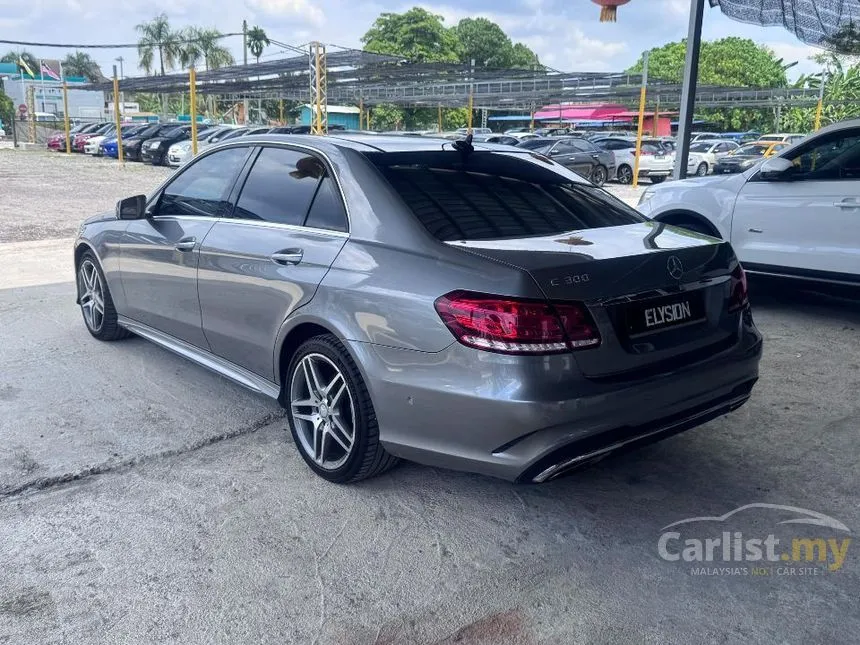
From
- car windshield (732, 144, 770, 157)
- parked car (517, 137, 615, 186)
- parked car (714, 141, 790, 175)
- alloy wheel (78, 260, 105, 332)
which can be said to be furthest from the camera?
car windshield (732, 144, 770, 157)

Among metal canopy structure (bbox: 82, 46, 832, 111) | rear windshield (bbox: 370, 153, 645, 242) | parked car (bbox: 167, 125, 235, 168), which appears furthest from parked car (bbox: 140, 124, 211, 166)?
rear windshield (bbox: 370, 153, 645, 242)

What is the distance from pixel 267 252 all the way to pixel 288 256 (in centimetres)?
19

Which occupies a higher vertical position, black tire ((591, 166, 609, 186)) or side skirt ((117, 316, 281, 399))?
black tire ((591, 166, 609, 186))

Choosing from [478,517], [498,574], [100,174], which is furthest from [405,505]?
[100,174]

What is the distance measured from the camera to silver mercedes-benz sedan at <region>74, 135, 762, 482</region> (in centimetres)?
284

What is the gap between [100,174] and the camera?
945 inches

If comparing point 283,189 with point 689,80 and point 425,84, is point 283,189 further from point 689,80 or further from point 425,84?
point 425,84

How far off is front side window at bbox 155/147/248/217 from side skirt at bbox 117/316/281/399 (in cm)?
76

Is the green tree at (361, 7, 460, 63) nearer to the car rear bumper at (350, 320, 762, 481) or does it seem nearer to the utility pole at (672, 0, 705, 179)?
the utility pole at (672, 0, 705, 179)

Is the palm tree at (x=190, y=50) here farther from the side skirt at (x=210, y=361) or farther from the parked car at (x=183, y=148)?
the side skirt at (x=210, y=361)

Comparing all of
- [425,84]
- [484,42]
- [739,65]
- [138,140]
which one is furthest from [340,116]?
[138,140]

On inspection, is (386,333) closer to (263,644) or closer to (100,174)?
(263,644)

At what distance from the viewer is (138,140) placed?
30.2 meters

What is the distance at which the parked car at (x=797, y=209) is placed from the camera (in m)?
6.08
